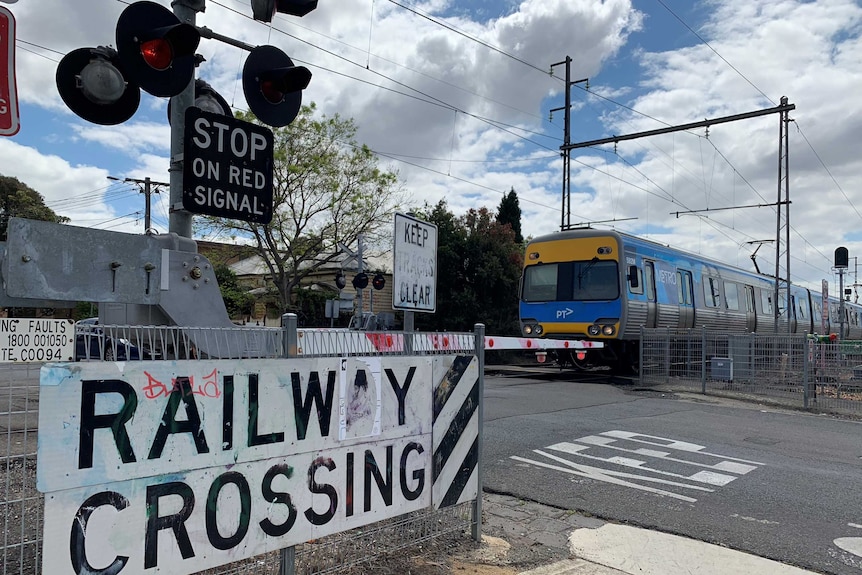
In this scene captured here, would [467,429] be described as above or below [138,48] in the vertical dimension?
below

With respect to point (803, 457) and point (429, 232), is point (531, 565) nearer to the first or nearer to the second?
point (429, 232)

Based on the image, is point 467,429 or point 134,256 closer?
→ point 134,256

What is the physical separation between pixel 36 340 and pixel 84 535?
835 millimetres

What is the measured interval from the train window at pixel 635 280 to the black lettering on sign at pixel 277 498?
13578 millimetres

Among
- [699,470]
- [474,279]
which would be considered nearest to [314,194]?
[474,279]

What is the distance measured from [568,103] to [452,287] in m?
9.20

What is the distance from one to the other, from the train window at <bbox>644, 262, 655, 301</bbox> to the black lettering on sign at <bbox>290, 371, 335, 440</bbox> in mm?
14305

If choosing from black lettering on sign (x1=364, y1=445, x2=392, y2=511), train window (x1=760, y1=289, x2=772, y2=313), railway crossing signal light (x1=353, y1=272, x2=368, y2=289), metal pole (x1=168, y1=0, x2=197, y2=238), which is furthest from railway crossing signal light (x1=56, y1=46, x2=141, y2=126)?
train window (x1=760, y1=289, x2=772, y2=313)

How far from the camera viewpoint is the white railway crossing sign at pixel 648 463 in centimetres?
655

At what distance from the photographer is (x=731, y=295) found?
71.6 feet

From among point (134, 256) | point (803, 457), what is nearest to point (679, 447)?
point (803, 457)

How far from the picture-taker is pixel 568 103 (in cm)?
2628

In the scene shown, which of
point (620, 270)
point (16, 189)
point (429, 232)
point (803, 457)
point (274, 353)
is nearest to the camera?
point (274, 353)

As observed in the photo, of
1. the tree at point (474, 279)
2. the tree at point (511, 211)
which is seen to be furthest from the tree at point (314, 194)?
the tree at point (511, 211)
